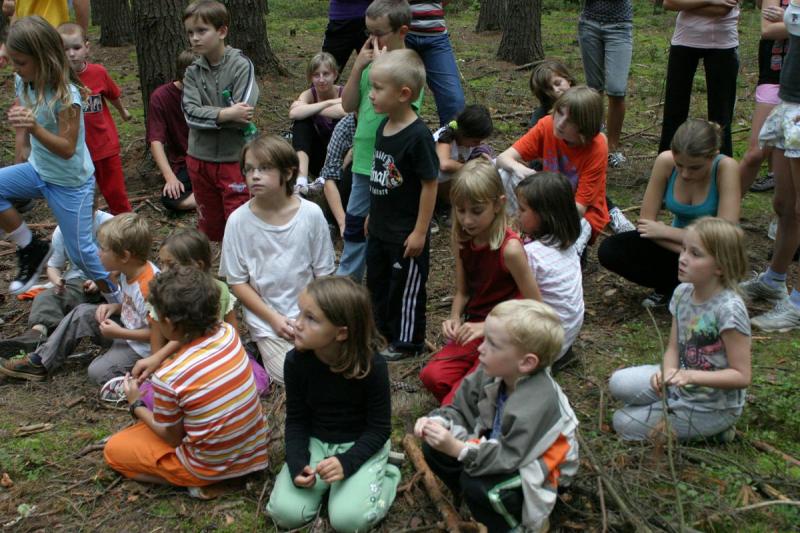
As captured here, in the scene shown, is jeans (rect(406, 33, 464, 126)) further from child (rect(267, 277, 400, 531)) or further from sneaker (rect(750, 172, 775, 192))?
child (rect(267, 277, 400, 531))

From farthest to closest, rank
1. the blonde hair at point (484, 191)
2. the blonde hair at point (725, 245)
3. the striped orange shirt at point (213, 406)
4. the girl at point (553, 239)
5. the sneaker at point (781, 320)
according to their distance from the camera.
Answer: the sneaker at point (781, 320), the girl at point (553, 239), the blonde hair at point (484, 191), the blonde hair at point (725, 245), the striped orange shirt at point (213, 406)

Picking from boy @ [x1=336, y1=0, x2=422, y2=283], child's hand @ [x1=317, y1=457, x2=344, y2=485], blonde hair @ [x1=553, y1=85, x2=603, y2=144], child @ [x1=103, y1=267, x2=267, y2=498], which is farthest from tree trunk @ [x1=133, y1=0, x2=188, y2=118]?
child's hand @ [x1=317, y1=457, x2=344, y2=485]

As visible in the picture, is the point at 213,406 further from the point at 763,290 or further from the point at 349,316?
the point at 763,290

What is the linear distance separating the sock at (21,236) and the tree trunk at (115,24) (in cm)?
843

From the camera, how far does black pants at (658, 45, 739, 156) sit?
5.69 meters

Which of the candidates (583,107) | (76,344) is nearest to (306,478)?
(76,344)

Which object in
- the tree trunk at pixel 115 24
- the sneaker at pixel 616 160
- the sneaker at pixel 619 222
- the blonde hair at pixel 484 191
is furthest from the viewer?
the tree trunk at pixel 115 24

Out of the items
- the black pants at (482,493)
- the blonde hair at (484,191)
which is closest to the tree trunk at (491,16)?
the blonde hair at (484,191)

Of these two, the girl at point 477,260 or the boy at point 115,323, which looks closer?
the girl at point 477,260

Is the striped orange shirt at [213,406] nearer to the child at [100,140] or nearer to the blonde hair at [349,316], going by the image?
the blonde hair at [349,316]

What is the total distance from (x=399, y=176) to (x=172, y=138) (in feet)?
9.91

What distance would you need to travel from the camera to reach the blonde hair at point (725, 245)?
3275mm

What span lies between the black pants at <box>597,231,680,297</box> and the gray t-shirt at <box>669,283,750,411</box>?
1169 millimetres

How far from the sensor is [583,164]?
16.1ft
